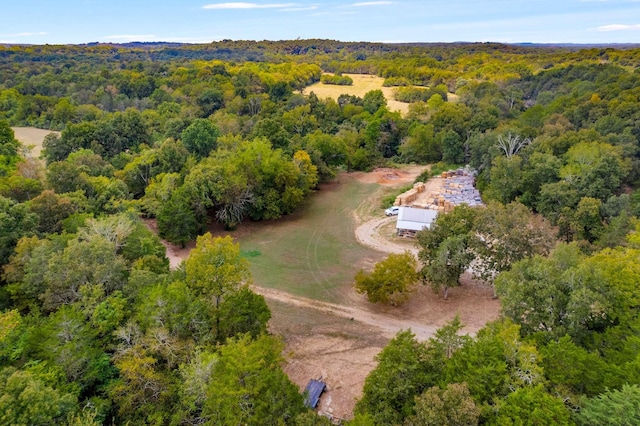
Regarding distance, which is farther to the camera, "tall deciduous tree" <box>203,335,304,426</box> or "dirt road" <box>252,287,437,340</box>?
"dirt road" <box>252,287,437,340</box>

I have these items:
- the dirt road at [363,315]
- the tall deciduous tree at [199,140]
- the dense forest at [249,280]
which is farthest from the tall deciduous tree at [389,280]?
the tall deciduous tree at [199,140]

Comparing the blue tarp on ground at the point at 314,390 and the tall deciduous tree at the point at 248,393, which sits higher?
the tall deciduous tree at the point at 248,393

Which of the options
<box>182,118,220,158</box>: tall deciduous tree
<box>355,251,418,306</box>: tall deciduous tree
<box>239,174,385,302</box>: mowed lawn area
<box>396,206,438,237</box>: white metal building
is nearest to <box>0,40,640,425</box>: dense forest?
<box>182,118,220,158</box>: tall deciduous tree

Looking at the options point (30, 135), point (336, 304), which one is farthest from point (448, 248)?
point (30, 135)

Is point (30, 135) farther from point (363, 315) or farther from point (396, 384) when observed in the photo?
point (396, 384)

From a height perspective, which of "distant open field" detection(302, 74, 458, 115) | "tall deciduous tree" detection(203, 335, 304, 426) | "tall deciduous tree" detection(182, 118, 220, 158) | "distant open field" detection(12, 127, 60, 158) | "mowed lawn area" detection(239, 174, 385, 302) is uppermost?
"distant open field" detection(302, 74, 458, 115)

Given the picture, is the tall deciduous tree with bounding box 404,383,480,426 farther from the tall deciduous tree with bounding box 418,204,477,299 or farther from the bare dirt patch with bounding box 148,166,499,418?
the tall deciduous tree with bounding box 418,204,477,299

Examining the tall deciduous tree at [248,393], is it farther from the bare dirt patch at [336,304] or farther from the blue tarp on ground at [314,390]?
the blue tarp on ground at [314,390]
